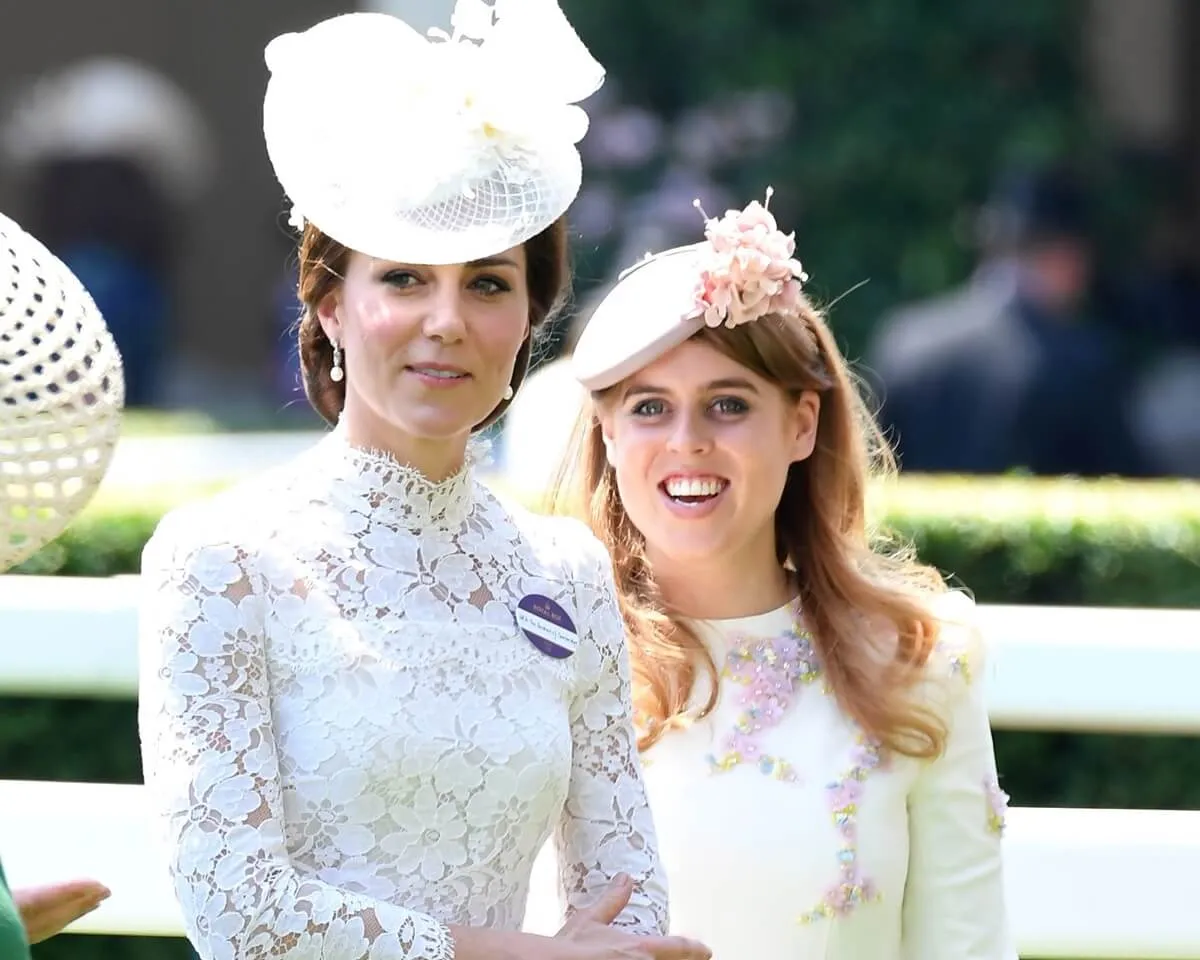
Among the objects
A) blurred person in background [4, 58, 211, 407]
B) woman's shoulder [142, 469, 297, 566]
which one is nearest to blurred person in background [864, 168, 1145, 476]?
blurred person in background [4, 58, 211, 407]

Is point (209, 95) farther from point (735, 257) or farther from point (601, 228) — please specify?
point (735, 257)

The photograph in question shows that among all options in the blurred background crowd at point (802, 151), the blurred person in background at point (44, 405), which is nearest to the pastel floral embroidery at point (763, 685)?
the blurred person in background at point (44, 405)

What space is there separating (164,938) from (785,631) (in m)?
1.75

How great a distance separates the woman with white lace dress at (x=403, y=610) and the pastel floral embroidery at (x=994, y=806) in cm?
57

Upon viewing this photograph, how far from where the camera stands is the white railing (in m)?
3.52

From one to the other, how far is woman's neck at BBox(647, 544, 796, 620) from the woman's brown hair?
500 millimetres

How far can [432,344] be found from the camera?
97.7 inches

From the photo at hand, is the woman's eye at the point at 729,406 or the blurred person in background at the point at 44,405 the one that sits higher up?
the woman's eye at the point at 729,406

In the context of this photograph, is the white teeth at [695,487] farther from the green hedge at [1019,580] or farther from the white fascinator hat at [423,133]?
the green hedge at [1019,580]

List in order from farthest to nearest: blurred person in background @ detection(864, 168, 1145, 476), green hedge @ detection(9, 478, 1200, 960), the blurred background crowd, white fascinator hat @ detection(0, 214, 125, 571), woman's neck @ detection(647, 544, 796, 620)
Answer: the blurred background crowd < blurred person in background @ detection(864, 168, 1145, 476) < green hedge @ detection(9, 478, 1200, 960) < woman's neck @ detection(647, 544, 796, 620) < white fascinator hat @ detection(0, 214, 125, 571)

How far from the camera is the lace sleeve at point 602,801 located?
8.58 ft

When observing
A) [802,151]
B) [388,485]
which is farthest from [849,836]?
[802,151]

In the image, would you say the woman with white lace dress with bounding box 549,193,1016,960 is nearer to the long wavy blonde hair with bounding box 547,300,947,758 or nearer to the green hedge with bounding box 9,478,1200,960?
the long wavy blonde hair with bounding box 547,300,947,758

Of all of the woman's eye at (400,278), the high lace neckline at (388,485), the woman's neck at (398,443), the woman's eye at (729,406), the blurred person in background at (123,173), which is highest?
the blurred person in background at (123,173)
